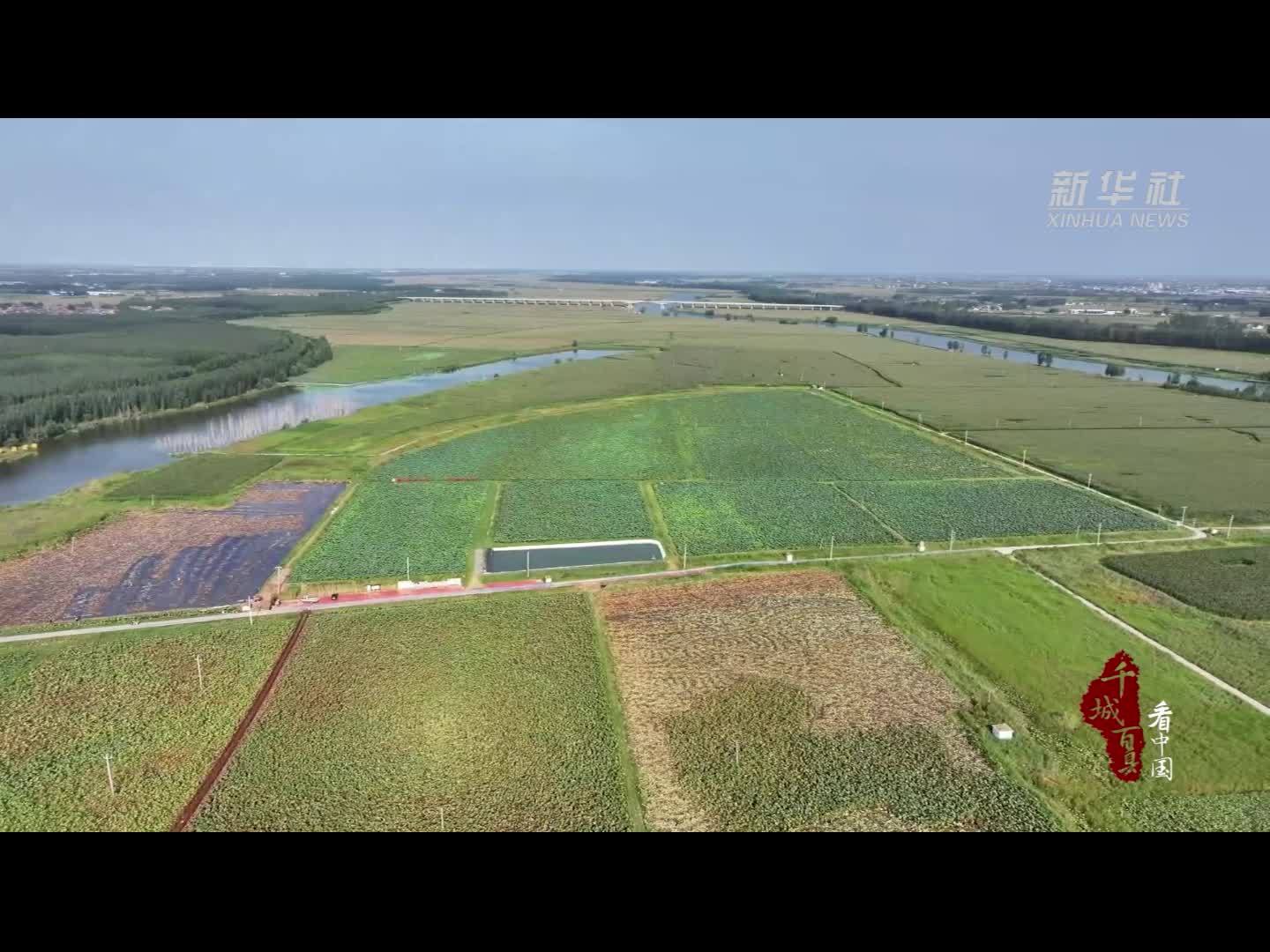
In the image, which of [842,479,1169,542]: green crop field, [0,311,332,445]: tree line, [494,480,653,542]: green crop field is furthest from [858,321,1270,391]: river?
[0,311,332,445]: tree line

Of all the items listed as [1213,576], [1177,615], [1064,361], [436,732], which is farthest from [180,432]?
[1064,361]

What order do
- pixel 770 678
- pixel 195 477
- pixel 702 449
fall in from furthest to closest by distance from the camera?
pixel 702 449
pixel 195 477
pixel 770 678

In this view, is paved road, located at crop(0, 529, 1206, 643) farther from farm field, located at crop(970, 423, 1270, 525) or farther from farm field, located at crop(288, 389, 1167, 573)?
farm field, located at crop(970, 423, 1270, 525)

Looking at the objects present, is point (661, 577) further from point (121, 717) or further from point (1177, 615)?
point (1177, 615)

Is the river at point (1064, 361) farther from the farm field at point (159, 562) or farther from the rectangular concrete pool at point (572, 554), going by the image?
the farm field at point (159, 562)
